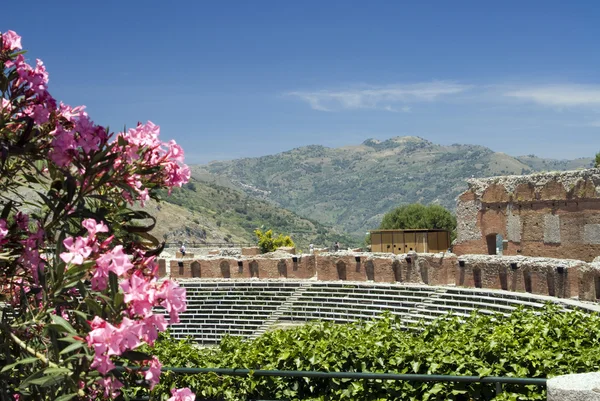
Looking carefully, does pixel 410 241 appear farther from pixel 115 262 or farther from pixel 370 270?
pixel 115 262

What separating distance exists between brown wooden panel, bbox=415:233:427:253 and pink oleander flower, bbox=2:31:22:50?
85.7 feet

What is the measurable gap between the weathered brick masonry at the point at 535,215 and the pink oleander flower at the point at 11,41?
23140 mm

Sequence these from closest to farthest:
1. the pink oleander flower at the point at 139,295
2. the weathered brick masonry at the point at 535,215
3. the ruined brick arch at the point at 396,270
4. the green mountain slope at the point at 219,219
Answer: the pink oleander flower at the point at 139,295, the weathered brick masonry at the point at 535,215, the ruined brick arch at the point at 396,270, the green mountain slope at the point at 219,219

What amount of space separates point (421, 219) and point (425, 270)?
27100 millimetres

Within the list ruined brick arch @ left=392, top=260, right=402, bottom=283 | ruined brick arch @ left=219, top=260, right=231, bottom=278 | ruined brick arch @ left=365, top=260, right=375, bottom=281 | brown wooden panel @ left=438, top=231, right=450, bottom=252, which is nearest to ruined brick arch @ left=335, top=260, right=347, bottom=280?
ruined brick arch @ left=365, top=260, right=375, bottom=281

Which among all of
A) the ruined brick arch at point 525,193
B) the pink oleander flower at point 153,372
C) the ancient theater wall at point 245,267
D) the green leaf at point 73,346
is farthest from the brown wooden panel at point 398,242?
the green leaf at point 73,346

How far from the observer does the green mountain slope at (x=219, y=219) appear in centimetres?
7719

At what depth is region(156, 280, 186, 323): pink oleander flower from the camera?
282cm

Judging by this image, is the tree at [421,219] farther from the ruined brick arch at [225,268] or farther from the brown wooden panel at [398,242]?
the ruined brick arch at [225,268]

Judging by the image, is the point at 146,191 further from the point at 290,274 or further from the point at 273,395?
the point at 290,274

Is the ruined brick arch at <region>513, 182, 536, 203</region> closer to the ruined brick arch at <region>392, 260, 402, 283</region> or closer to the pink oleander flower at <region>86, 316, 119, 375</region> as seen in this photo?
the ruined brick arch at <region>392, 260, 402, 283</region>

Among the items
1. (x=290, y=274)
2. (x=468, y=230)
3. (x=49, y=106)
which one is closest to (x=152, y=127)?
(x=49, y=106)

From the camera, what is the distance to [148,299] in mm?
2785

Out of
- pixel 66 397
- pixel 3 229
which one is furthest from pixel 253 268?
pixel 66 397
